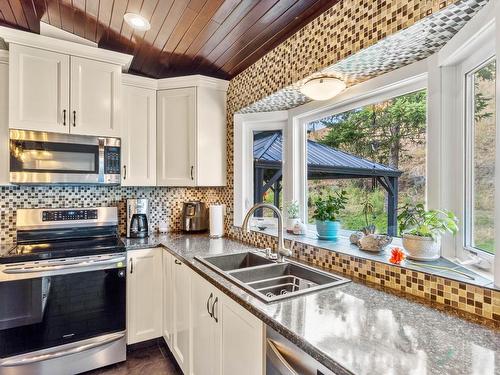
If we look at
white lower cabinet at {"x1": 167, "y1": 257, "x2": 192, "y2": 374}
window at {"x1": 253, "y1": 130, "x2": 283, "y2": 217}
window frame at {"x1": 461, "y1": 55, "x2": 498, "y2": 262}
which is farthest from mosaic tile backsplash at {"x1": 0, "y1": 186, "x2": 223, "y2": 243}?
window frame at {"x1": 461, "y1": 55, "x2": 498, "y2": 262}

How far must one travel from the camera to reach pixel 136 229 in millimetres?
2508

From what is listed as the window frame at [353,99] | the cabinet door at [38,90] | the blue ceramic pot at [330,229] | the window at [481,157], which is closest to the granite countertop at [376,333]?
the window at [481,157]

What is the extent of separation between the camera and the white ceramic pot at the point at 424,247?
1293mm

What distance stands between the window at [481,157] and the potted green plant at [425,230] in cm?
8

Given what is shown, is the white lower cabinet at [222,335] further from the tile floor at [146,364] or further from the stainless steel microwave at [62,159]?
the stainless steel microwave at [62,159]

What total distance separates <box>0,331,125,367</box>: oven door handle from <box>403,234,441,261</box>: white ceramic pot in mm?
2010

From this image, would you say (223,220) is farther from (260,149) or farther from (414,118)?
(414,118)

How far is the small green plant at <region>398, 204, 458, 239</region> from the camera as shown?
1247 millimetres

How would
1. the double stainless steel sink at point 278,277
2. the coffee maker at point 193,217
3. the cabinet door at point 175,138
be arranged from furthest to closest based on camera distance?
the coffee maker at point 193,217 → the cabinet door at point 175,138 → the double stainless steel sink at point 278,277

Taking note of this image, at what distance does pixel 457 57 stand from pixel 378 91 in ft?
1.46

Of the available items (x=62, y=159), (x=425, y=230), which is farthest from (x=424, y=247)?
(x=62, y=159)

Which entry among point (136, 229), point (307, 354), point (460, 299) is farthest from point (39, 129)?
point (460, 299)

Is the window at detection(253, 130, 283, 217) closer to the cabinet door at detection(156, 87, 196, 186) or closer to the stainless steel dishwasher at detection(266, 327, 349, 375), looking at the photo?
the cabinet door at detection(156, 87, 196, 186)

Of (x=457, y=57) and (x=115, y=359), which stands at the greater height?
(x=457, y=57)
